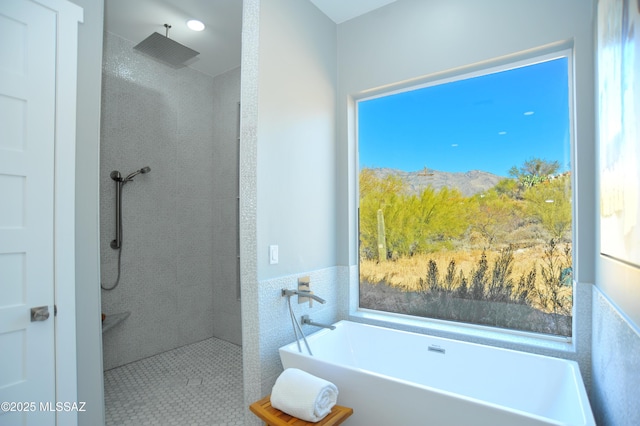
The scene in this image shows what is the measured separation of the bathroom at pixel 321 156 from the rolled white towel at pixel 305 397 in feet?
1.34

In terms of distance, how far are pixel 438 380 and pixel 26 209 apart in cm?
255

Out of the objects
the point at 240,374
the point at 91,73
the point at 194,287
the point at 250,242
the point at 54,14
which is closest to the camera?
the point at 54,14

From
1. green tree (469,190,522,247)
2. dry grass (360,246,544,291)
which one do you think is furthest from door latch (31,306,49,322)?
green tree (469,190,522,247)

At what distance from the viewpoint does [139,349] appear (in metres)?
3.29

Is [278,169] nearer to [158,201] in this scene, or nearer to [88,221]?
[88,221]

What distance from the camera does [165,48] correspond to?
2.98m

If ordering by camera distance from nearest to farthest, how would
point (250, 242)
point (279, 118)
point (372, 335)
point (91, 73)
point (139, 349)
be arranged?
1. point (91, 73)
2. point (250, 242)
3. point (279, 118)
4. point (372, 335)
5. point (139, 349)

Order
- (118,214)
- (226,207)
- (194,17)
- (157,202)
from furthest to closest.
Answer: (226,207) < (157,202) < (118,214) < (194,17)

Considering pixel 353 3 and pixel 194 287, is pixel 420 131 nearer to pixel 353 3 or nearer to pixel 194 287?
pixel 353 3

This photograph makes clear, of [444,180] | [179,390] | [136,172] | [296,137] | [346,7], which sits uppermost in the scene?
[346,7]

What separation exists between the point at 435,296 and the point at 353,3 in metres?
2.42

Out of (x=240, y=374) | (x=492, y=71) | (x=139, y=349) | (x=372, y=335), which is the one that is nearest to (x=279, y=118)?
(x=492, y=71)

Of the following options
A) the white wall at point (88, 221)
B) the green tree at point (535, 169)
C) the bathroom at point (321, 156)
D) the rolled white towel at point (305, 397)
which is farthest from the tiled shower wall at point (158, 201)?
the green tree at point (535, 169)

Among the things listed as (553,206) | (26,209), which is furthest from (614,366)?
(26,209)
